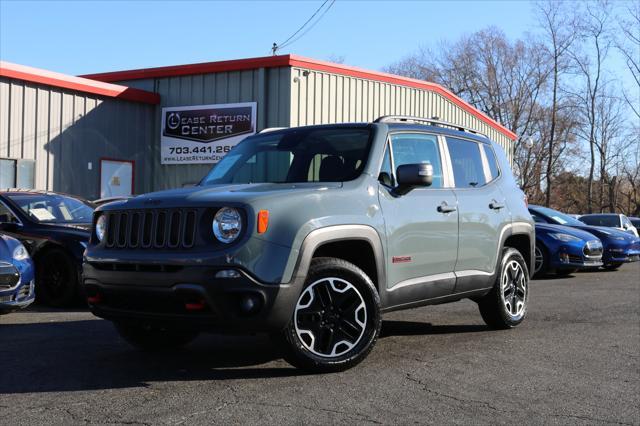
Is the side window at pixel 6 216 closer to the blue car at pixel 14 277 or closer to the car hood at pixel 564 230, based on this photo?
the blue car at pixel 14 277

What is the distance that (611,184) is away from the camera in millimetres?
55344

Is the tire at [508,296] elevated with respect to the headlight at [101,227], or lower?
lower

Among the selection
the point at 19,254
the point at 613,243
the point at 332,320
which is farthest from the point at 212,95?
the point at 332,320

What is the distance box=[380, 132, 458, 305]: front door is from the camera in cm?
572

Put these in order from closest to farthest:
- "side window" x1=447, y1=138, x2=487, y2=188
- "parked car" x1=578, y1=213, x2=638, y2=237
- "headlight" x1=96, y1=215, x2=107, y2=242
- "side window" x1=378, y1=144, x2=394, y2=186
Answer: "headlight" x1=96, y1=215, x2=107, y2=242 < "side window" x1=378, y1=144, x2=394, y2=186 < "side window" x1=447, y1=138, x2=487, y2=188 < "parked car" x1=578, y1=213, x2=638, y2=237

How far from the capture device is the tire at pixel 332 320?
4.99 meters

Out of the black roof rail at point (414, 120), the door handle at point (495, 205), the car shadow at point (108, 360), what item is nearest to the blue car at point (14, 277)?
the car shadow at point (108, 360)

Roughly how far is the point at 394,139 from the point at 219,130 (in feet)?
45.4

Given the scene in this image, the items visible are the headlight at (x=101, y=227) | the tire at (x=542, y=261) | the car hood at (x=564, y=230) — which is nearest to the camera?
the headlight at (x=101, y=227)

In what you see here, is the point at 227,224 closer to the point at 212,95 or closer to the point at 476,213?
the point at 476,213

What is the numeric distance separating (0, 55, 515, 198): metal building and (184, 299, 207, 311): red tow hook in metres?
13.3

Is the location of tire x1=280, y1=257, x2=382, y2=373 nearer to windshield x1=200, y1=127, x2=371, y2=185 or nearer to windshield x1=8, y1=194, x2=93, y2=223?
windshield x1=200, y1=127, x2=371, y2=185

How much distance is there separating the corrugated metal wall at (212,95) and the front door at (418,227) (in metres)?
12.3

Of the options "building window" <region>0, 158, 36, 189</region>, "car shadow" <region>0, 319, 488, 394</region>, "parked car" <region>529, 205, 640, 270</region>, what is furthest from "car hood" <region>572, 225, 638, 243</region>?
"building window" <region>0, 158, 36, 189</region>
